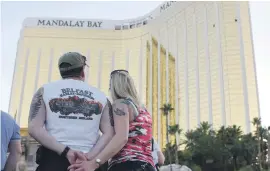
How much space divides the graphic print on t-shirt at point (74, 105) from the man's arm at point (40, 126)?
8cm

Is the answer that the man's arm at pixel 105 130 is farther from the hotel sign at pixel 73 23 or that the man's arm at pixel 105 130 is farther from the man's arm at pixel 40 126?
the hotel sign at pixel 73 23

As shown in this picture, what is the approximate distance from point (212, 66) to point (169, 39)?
9.76 m

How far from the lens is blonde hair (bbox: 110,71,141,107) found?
2.60m

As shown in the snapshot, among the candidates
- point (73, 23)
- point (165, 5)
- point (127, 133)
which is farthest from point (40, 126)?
point (73, 23)

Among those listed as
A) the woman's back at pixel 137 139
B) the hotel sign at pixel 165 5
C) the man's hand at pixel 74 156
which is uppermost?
the hotel sign at pixel 165 5

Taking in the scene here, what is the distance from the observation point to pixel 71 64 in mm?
2453

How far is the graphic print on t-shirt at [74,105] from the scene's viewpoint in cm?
230

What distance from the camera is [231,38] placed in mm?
43562

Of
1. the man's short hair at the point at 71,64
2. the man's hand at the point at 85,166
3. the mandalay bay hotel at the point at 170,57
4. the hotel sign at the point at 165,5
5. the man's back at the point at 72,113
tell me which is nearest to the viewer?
the man's hand at the point at 85,166

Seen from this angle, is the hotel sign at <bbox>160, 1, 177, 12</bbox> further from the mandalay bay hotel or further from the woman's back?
the woman's back

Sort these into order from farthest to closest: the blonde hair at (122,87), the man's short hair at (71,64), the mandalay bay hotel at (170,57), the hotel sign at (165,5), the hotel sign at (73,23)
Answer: the hotel sign at (73,23) < the hotel sign at (165,5) < the mandalay bay hotel at (170,57) < the blonde hair at (122,87) < the man's short hair at (71,64)

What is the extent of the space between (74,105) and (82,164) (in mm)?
413

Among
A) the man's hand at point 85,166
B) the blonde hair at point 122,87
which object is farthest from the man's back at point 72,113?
the blonde hair at point 122,87

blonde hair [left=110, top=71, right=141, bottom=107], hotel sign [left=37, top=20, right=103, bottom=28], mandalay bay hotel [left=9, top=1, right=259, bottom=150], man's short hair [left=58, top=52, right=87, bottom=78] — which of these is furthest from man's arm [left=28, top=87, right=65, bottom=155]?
hotel sign [left=37, top=20, right=103, bottom=28]
